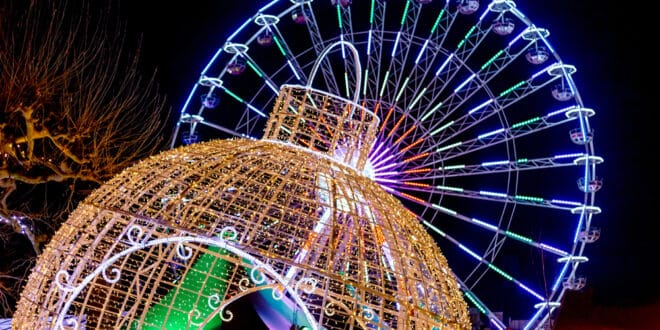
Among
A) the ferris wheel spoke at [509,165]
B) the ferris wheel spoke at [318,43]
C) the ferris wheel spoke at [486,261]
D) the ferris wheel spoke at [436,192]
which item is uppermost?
the ferris wheel spoke at [318,43]

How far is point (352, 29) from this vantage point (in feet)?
55.4

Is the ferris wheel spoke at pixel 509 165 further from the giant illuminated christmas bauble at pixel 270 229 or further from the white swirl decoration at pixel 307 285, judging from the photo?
the white swirl decoration at pixel 307 285

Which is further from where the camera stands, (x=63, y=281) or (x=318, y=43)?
(x=318, y=43)

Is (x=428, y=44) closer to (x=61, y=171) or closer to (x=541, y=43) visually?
(x=541, y=43)

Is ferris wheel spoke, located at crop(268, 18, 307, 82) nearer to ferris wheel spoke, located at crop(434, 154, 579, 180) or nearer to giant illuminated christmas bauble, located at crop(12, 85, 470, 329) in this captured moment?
ferris wheel spoke, located at crop(434, 154, 579, 180)

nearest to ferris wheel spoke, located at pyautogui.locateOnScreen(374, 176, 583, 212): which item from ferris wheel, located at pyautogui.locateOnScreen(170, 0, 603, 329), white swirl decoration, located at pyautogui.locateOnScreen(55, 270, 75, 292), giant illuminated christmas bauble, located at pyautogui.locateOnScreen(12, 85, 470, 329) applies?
ferris wheel, located at pyautogui.locateOnScreen(170, 0, 603, 329)

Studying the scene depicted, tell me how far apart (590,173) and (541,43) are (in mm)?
3140

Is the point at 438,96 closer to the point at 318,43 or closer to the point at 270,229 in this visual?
the point at 318,43

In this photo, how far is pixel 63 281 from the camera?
216 inches

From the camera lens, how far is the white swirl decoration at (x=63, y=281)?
4.99m

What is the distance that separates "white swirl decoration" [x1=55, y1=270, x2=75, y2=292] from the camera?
499cm

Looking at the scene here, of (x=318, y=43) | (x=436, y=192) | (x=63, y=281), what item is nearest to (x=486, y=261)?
(x=436, y=192)

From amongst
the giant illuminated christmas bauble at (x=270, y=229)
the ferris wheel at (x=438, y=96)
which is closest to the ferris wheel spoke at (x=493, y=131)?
the ferris wheel at (x=438, y=96)

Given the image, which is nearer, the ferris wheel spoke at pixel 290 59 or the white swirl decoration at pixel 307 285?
the white swirl decoration at pixel 307 285
